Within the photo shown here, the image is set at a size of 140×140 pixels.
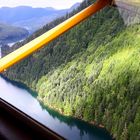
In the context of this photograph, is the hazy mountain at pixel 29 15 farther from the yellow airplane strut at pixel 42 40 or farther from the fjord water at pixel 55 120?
the yellow airplane strut at pixel 42 40

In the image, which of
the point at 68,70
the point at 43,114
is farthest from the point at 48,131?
the point at 68,70

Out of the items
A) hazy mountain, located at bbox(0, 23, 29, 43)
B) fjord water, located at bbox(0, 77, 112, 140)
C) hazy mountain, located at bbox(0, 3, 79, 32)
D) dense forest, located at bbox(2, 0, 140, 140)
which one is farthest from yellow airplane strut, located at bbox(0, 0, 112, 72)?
hazy mountain, located at bbox(0, 3, 79, 32)

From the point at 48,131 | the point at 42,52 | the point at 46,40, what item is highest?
the point at 48,131

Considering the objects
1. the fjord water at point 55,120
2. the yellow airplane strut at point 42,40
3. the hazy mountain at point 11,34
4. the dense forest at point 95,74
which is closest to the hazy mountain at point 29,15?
the hazy mountain at point 11,34

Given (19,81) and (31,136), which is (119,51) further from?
(31,136)

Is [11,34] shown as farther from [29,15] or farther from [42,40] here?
[42,40]

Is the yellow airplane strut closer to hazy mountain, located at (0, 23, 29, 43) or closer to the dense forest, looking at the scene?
the dense forest
